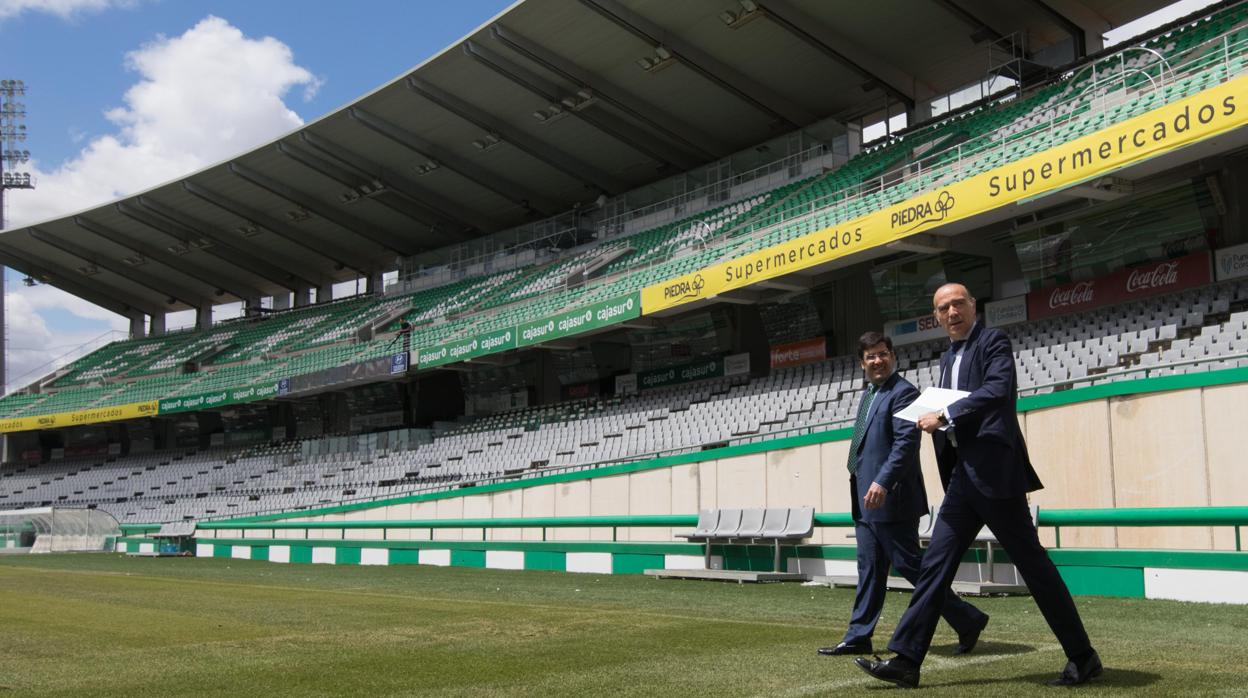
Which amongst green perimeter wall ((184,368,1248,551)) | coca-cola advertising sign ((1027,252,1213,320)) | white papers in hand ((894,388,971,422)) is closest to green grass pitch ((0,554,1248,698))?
white papers in hand ((894,388,971,422))

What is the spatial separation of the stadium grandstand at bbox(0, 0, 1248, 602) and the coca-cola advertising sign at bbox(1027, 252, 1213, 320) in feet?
0.21

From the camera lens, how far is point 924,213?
19.9 metres

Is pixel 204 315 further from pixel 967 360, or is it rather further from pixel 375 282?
pixel 967 360

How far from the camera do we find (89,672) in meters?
5.59

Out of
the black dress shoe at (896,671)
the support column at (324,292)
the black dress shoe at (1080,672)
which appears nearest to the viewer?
the black dress shoe at (1080,672)

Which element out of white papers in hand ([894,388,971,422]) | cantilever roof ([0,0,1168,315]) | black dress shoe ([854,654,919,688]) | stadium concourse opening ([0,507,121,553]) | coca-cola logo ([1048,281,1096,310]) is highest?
cantilever roof ([0,0,1168,315])

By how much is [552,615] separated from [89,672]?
3496mm

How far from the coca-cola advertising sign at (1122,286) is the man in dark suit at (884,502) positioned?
1566cm

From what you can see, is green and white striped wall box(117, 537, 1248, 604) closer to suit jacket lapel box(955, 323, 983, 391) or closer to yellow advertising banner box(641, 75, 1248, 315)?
suit jacket lapel box(955, 323, 983, 391)

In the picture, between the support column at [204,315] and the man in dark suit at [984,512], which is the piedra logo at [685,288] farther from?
the support column at [204,315]

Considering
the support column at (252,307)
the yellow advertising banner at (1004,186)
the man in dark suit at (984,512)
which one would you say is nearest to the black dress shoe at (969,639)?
the man in dark suit at (984,512)

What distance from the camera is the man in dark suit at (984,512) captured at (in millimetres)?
4723

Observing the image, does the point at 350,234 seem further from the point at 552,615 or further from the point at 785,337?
the point at 552,615

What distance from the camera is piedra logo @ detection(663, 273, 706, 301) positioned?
25.1 m
